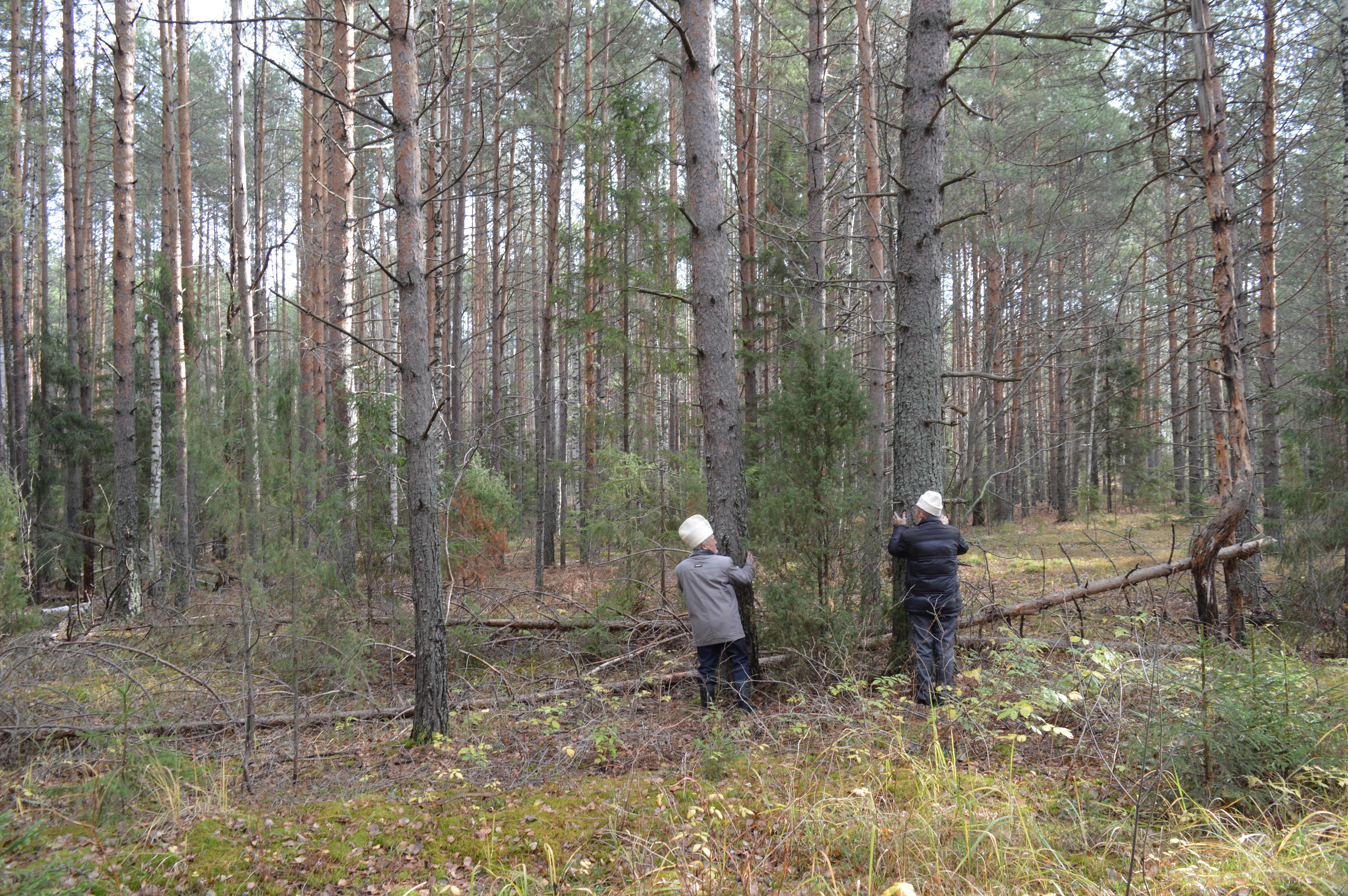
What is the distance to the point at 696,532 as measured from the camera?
582 centimetres

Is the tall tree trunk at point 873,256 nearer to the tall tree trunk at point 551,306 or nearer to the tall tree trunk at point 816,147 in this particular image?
the tall tree trunk at point 816,147

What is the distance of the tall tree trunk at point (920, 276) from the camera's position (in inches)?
225

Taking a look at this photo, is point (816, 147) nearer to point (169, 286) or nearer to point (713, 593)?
point (713, 593)

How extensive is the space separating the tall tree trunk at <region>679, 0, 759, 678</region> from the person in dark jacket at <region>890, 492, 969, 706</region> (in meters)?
1.43

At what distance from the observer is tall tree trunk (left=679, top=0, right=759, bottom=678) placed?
Result: 6.02 metres

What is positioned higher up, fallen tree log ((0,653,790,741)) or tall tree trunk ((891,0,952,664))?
tall tree trunk ((891,0,952,664))

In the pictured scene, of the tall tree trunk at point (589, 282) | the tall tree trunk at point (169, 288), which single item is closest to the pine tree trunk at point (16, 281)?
the tall tree trunk at point (169, 288)

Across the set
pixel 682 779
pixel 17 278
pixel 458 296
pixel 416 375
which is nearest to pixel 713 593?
pixel 682 779

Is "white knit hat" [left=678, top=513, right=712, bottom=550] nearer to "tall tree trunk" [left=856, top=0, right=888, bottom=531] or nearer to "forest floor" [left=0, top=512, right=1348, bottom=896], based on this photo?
"forest floor" [left=0, top=512, right=1348, bottom=896]

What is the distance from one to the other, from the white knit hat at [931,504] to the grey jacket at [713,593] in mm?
1514

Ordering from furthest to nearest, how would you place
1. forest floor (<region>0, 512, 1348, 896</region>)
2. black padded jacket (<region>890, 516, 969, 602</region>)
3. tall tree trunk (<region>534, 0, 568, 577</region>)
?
tall tree trunk (<region>534, 0, 568, 577</region>) < black padded jacket (<region>890, 516, 969, 602</region>) < forest floor (<region>0, 512, 1348, 896</region>)

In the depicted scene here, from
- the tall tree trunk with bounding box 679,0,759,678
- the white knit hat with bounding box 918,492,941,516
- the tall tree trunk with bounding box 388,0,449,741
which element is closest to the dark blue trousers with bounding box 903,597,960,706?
the white knit hat with bounding box 918,492,941,516

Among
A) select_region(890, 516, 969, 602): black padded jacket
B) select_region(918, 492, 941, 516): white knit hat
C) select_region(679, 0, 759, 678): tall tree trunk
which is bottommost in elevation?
select_region(890, 516, 969, 602): black padded jacket

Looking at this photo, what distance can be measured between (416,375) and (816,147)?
322 inches
